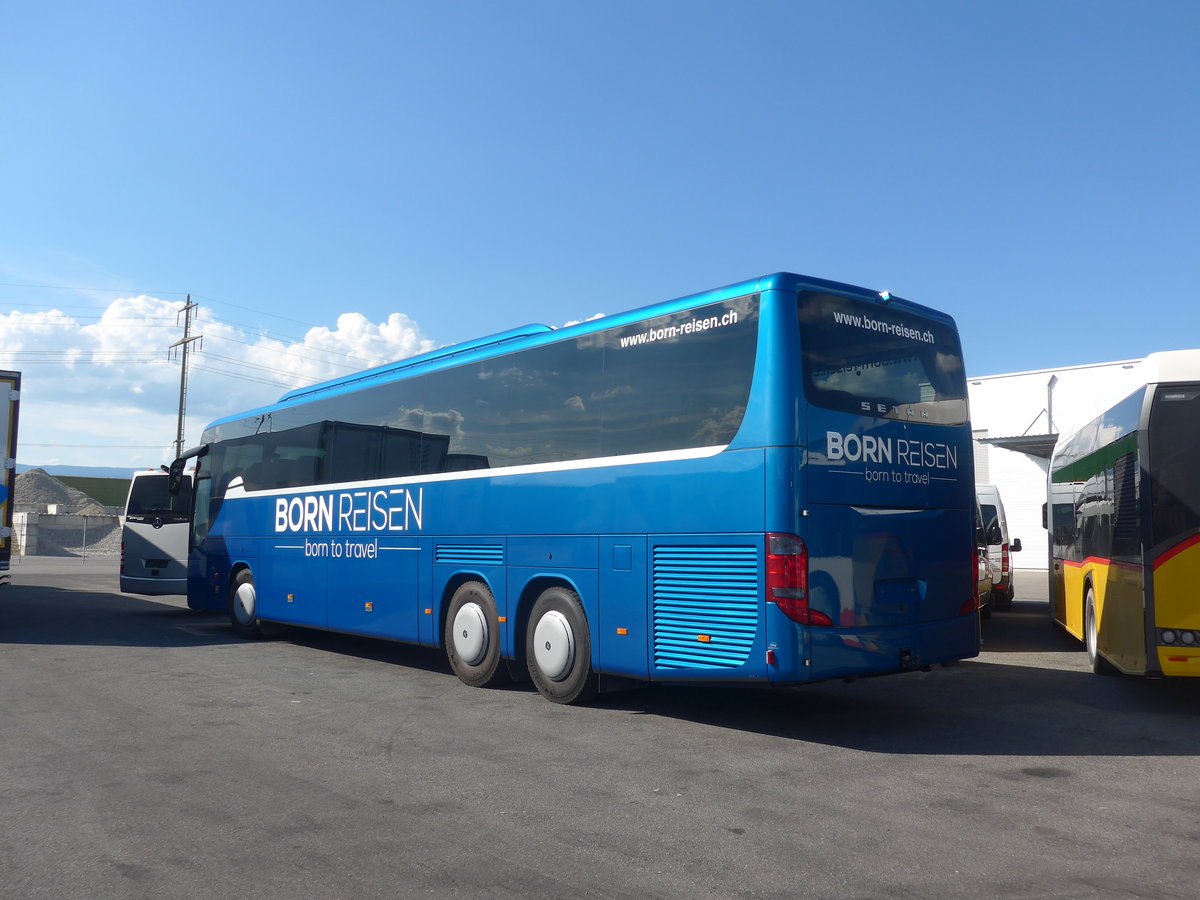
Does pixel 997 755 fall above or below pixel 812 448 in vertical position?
below

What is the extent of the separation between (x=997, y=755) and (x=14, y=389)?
1401 cm

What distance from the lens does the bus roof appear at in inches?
308

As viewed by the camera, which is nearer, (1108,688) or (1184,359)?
(1184,359)

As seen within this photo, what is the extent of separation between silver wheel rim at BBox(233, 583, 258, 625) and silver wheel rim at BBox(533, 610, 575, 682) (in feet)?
23.6

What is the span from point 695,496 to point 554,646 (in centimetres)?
231

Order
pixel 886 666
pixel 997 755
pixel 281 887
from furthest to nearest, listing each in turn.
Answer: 1. pixel 886 666
2. pixel 997 755
3. pixel 281 887

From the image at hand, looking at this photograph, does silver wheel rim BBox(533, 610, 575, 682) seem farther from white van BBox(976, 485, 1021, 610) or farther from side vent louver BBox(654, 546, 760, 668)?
white van BBox(976, 485, 1021, 610)

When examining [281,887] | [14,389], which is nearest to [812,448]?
[281,887]

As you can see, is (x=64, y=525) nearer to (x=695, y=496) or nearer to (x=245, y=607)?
(x=245, y=607)

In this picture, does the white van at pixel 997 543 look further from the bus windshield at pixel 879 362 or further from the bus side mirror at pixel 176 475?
the bus side mirror at pixel 176 475

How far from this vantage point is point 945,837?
5254 millimetres

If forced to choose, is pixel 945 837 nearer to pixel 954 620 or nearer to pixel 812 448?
pixel 812 448

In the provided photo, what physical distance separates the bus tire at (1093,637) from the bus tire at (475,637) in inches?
262

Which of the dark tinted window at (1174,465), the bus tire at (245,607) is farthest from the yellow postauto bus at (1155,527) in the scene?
the bus tire at (245,607)
